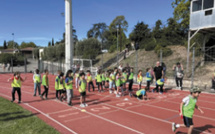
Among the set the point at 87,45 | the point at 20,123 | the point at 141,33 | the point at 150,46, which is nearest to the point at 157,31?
the point at 150,46

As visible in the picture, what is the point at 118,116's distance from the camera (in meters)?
7.05

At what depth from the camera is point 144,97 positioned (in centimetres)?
1050

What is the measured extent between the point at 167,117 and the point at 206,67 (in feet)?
48.5

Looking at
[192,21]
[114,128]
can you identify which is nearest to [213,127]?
[114,128]

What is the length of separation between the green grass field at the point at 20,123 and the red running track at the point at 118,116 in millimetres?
375

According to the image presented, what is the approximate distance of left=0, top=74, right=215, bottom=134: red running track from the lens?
5746mm

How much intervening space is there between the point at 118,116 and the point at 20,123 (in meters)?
3.63

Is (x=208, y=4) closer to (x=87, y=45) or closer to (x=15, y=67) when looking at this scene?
(x=87, y=45)

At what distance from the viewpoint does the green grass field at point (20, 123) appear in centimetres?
541

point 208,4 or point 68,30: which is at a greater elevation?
point 208,4

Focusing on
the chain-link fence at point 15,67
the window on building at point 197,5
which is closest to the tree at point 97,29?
the chain-link fence at point 15,67

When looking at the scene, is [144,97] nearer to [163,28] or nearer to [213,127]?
[213,127]

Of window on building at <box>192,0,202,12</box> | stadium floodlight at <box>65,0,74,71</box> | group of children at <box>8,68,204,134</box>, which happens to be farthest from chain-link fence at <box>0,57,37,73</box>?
window on building at <box>192,0,202,12</box>

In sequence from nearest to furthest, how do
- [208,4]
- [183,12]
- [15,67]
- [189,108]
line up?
[189,108], [208,4], [183,12], [15,67]
